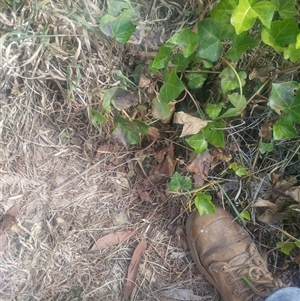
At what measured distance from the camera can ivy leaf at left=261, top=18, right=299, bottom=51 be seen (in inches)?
35.7

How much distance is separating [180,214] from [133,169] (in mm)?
190

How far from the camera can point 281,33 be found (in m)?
0.93

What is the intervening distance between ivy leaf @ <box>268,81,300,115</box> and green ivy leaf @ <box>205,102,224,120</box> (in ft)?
0.42

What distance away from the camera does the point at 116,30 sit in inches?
39.8

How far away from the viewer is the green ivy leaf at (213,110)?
1081 mm

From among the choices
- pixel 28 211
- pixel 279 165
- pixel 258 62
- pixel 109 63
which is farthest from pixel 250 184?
pixel 28 211

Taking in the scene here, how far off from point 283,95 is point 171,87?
26cm

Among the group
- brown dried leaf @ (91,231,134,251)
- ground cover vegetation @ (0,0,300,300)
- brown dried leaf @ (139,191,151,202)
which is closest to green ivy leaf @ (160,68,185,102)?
ground cover vegetation @ (0,0,300,300)

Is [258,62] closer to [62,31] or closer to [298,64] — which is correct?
[298,64]

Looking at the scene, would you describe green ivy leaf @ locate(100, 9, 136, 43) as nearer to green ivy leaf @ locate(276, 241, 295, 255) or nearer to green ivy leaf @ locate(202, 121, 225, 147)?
green ivy leaf @ locate(202, 121, 225, 147)

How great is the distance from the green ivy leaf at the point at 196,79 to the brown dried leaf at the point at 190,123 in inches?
3.1

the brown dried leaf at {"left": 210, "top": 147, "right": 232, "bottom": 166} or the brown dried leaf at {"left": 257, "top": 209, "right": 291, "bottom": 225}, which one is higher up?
the brown dried leaf at {"left": 210, "top": 147, "right": 232, "bottom": 166}

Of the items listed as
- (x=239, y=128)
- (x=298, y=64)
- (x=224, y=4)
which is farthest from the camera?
(x=239, y=128)

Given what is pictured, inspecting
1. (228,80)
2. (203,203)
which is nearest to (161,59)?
(228,80)
